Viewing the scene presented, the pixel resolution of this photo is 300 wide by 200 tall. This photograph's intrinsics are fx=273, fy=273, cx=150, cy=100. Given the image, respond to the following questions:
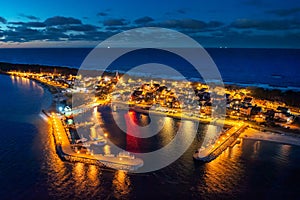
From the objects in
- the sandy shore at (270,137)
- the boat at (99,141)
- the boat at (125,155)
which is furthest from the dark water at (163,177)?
the boat at (99,141)

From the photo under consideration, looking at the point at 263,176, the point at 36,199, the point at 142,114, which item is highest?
the point at 142,114

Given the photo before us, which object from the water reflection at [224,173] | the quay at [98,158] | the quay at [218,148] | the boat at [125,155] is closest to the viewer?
the water reflection at [224,173]

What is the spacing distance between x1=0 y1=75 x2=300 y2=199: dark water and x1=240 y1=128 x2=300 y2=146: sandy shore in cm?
89

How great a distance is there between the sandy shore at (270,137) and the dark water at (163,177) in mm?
891

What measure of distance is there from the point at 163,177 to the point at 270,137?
10042 millimetres

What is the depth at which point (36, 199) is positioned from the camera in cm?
1298

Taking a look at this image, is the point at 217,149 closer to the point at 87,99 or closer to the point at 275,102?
the point at 275,102

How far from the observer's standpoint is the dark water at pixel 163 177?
43.9 feet

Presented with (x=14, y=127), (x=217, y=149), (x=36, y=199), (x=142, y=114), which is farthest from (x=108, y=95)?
(x=36, y=199)

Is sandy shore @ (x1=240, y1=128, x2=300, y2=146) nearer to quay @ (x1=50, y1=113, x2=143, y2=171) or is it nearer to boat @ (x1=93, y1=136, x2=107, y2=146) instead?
quay @ (x1=50, y1=113, x2=143, y2=171)

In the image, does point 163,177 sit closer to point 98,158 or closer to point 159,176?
point 159,176

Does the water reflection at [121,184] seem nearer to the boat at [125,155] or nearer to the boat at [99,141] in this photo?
the boat at [125,155]

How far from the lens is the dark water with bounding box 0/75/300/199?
43.9ft

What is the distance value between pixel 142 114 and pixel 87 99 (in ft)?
29.6
